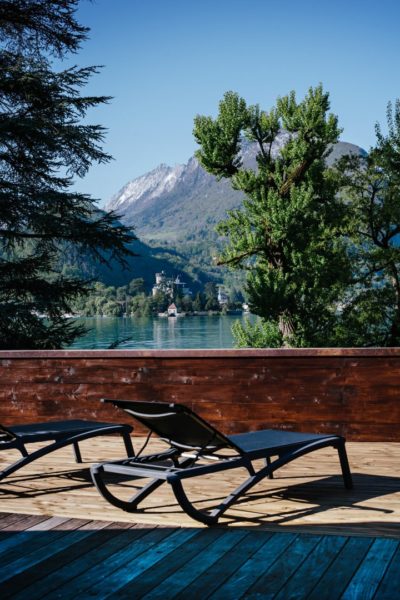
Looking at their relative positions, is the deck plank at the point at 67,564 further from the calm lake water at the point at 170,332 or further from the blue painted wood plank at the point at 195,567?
the calm lake water at the point at 170,332

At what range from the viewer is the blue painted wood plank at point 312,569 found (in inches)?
100.0

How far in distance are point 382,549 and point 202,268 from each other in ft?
316

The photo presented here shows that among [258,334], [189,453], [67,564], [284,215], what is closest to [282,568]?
[67,564]

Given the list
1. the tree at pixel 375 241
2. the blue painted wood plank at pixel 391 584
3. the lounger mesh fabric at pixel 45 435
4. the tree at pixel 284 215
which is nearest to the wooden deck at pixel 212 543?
the blue painted wood plank at pixel 391 584

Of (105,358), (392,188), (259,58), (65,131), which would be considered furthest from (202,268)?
(105,358)

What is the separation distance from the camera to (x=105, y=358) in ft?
20.9

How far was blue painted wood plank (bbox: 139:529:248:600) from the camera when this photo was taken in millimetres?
2590

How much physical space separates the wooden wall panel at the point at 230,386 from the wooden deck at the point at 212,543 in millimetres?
1178

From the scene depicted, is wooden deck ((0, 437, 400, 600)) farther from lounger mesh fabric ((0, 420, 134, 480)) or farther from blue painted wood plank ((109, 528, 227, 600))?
lounger mesh fabric ((0, 420, 134, 480))

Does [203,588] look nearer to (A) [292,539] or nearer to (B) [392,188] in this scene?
(A) [292,539]

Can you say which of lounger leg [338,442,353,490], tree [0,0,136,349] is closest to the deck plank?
lounger leg [338,442,353,490]

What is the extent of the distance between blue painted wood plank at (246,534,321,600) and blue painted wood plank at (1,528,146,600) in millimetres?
639

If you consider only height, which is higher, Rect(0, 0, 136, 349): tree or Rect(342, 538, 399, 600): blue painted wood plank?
Rect(0, 0, 136, 349): tree

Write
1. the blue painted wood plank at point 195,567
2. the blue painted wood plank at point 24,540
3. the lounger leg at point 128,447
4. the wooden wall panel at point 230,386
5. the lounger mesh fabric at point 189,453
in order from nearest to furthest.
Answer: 1. the blue painted wood plank at point 195,567
2. the blue painted wood plank at point 24,540
3. the lounger mesh fabric at point 189,453
4. the lounger leg at point 128,447
5. the wooden wall panel at point 230,386
